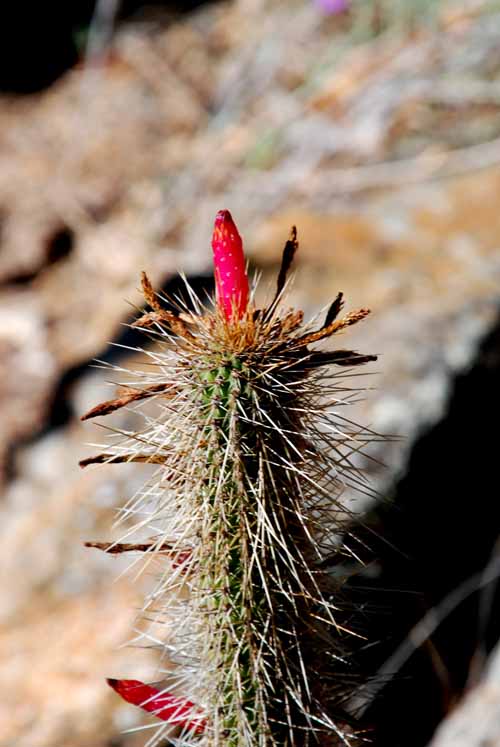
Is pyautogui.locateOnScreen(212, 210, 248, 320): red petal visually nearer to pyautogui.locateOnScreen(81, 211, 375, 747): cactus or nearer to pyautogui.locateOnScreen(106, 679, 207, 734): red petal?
pyautogui.locateOnScreen(81, 211, 375, 747): cactus

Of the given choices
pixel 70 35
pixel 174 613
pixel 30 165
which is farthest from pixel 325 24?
pixel 174 613

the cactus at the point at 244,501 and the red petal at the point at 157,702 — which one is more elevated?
the cactus at the point at 244,501

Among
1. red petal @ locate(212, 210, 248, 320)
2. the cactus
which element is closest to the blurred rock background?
the cactus

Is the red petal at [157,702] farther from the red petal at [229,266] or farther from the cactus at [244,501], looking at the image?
the red petal at [229,266]

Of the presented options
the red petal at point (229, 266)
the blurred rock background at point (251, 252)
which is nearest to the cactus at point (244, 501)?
the red petal at point (229, 266)

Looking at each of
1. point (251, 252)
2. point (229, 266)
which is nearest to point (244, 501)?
point (229, 266)

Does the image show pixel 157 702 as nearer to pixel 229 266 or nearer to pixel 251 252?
pixel 229 266

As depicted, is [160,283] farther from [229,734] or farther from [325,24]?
[325,24]
